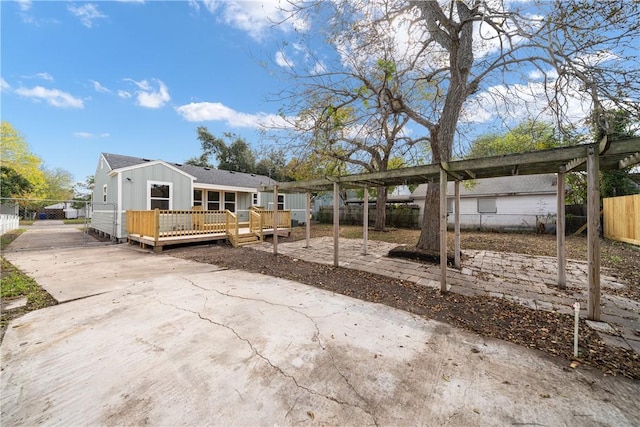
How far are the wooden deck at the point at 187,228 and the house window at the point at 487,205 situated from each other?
1411cm

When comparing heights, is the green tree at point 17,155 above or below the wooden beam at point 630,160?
above

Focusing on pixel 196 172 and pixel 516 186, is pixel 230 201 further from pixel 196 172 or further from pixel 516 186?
pixel 516 186

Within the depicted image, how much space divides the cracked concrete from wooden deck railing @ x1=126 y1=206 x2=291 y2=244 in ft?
16.3

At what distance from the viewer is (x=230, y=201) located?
14.5 m

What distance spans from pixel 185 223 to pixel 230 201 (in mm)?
5795

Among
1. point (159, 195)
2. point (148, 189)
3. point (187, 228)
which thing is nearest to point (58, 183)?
point (159, 195)

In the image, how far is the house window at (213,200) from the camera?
13547 mm

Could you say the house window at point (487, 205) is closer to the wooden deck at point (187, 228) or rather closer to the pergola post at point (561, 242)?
the pergola post at point (561, 242)

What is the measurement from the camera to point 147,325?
294cm

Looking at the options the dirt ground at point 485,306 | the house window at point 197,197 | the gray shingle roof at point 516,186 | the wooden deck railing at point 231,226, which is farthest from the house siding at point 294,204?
the gray shingle roof at point 516,186

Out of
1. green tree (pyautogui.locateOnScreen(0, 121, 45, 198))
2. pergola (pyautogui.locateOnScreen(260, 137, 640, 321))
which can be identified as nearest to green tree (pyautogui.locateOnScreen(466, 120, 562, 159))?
pergola (pyautogui.locateOnScreen(260, 137, 640, 321))

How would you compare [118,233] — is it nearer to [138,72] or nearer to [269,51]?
[138,72]

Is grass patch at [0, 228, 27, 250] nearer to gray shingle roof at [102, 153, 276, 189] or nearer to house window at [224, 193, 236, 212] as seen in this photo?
gray shingle roof at [102, 153, 276, 189]

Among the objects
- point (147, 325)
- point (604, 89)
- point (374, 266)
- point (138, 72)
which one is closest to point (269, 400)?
point (147, 325)
